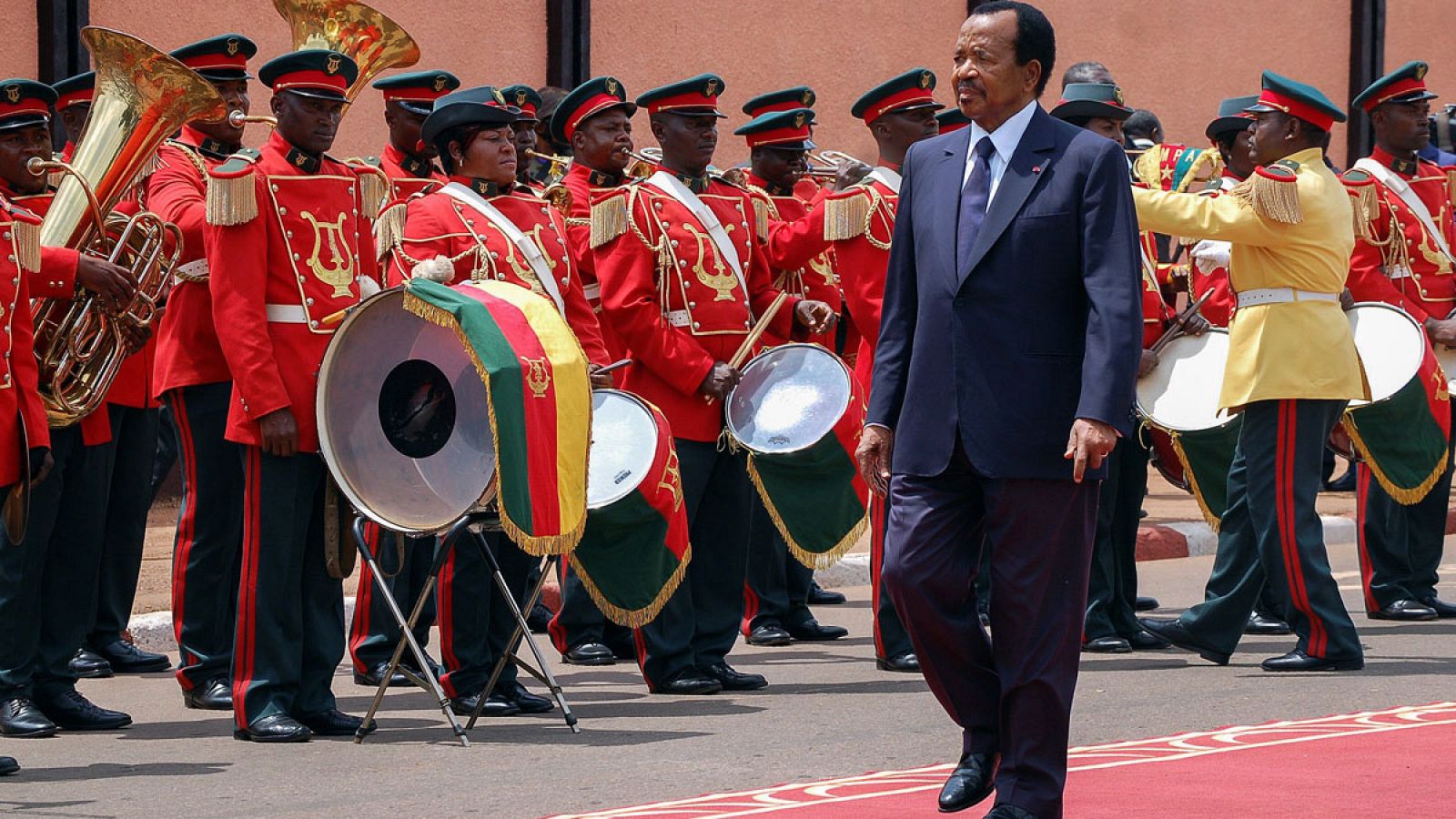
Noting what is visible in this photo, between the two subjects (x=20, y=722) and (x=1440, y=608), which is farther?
(x=1440, y=608)

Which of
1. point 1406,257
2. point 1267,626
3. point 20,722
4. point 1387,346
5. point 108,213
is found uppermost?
point 108,213

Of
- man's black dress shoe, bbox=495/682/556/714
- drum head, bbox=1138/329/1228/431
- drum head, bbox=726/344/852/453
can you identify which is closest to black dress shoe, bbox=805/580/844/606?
drum head, bbox=1138/329/1228/431

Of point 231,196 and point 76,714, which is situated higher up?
point 231,196

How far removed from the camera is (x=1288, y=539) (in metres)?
8.94

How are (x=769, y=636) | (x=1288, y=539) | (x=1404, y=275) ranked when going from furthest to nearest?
(x=1404, y=275) → (x=769, y=636) → (x=1288, y=539)

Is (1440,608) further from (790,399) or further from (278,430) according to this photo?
(278,430)

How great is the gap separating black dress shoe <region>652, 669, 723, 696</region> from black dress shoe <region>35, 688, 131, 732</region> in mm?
1862

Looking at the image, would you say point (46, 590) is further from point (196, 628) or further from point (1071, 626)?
point (1071, 626)

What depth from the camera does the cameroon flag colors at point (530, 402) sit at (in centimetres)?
729

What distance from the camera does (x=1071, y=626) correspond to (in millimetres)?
5895

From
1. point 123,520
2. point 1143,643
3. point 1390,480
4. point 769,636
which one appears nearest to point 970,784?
point 1143,643

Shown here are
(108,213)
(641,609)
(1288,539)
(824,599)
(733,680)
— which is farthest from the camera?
(824,599)

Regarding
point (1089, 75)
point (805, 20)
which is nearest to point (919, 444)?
point (1089, 75)

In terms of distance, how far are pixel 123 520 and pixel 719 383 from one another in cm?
243
